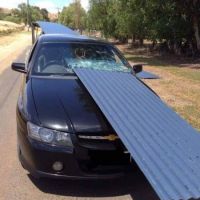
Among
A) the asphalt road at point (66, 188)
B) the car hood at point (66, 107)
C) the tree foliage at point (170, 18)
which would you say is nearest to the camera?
the car hood at point (66, 107)

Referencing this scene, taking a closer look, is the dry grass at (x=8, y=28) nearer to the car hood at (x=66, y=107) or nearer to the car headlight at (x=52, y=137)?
the car hood at (x=66, y=107)

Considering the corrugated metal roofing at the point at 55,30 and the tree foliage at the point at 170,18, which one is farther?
the tree foliage at the point at 170,18

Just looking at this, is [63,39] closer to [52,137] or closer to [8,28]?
[52,137]

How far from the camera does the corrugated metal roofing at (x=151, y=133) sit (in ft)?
12.9

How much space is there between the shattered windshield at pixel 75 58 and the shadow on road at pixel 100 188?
184 centimetres

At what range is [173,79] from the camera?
51.5 feet

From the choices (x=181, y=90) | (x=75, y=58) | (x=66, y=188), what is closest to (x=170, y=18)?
(x=181, y=90)

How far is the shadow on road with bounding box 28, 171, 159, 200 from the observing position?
4922mm

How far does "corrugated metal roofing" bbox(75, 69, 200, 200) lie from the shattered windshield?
0.93 ft

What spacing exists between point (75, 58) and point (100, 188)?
2.46 m

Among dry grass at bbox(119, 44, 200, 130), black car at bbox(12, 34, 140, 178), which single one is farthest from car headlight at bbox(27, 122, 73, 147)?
dry grass at bbox(119, 44, 200, 130)

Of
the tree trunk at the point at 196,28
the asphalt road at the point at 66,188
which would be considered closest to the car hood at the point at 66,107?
the asphalt road at the point at 66,188

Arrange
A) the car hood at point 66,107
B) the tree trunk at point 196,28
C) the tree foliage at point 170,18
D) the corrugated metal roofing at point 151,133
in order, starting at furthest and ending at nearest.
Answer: the tree foliage at point 170,18, the tree trunk at point 196,28, the car hood at point 66,107, the corrugated metal roofing at point 151,133

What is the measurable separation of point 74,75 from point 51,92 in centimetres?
87
